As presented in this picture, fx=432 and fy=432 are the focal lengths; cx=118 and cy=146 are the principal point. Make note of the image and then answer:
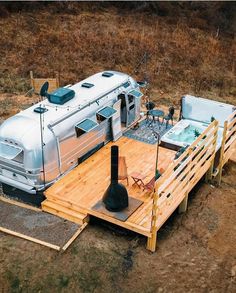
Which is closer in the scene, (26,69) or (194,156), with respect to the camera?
(194,156)

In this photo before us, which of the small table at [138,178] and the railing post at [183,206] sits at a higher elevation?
the small table at [138,178]

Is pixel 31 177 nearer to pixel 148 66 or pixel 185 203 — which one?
pixel 185 203

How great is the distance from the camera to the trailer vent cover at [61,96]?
42.3 ft

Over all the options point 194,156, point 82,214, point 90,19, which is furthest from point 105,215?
point 90,19

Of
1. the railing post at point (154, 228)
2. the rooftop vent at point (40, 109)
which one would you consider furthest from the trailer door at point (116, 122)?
the railing post at point (154, 228)

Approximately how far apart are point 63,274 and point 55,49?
16.9m

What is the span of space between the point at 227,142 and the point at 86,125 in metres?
4.80

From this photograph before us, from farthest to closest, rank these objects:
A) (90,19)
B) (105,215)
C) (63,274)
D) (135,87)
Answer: (90,19) < (135,87) < (105,215) < (63,274)

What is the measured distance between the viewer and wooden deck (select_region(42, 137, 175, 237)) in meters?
11.2

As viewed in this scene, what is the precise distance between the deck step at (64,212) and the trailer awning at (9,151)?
5.07 feet

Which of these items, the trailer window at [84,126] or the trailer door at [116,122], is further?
the trailer door at [116,122]

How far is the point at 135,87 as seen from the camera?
15.3 meters

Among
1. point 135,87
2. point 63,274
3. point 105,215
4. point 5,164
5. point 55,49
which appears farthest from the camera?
point 55,49

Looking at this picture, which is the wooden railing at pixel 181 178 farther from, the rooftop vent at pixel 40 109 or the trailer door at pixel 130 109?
the rooftop vent at pixel 40 109
